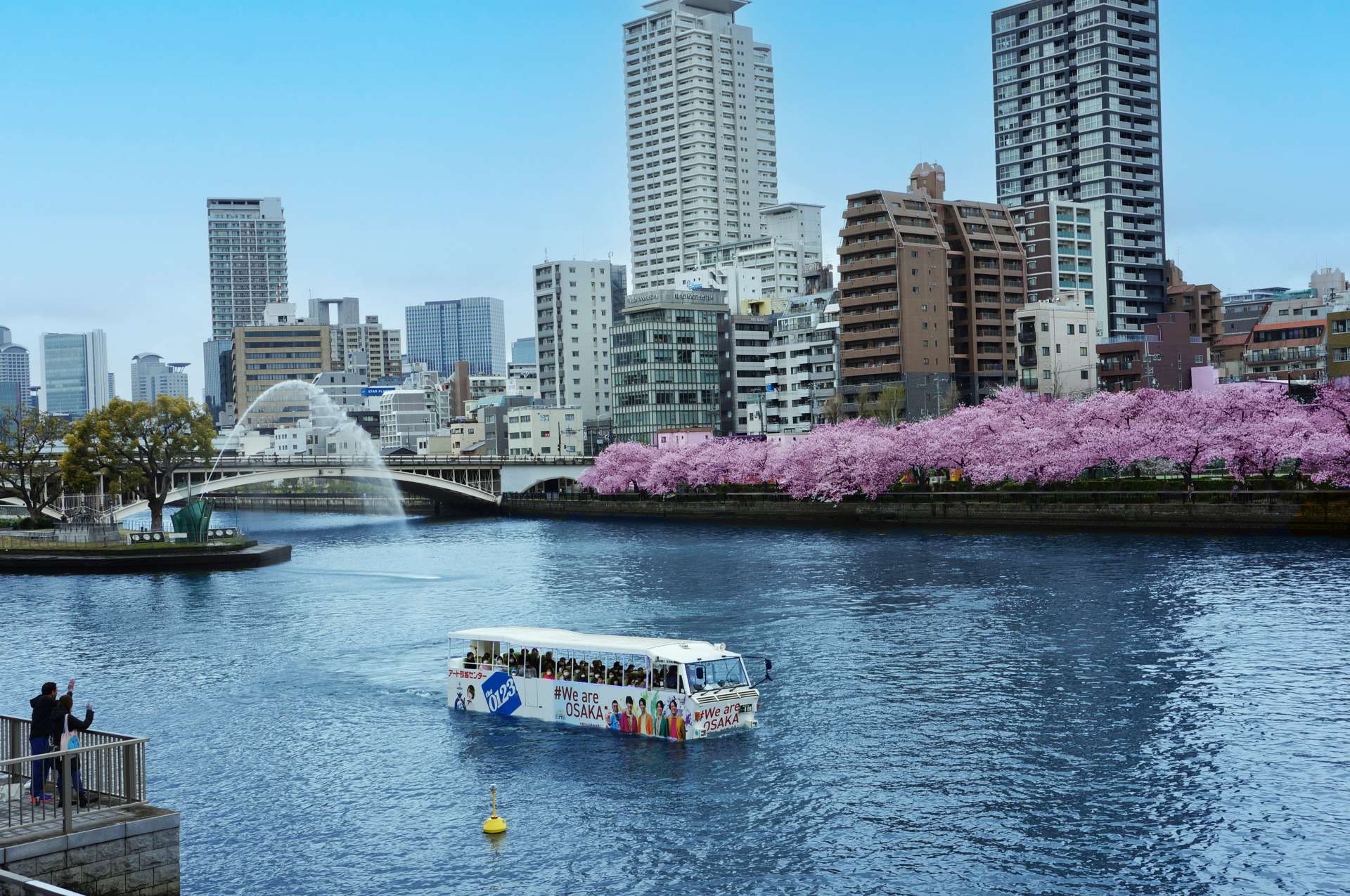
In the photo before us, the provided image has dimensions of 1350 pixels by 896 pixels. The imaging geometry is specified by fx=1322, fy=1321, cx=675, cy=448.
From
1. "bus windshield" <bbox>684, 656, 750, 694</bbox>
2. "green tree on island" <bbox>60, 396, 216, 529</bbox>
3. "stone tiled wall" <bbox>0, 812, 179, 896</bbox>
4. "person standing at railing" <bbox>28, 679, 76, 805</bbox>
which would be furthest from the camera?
"green tree on island" <bbox>60, 396, 216, 529</bbox>

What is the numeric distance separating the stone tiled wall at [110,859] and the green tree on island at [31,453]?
84.1 meters

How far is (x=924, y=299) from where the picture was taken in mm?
144500

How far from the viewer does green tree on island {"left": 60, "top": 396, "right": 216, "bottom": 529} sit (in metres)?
92.9

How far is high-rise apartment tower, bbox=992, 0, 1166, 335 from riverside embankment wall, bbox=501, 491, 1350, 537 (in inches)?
3170

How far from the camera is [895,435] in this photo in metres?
106

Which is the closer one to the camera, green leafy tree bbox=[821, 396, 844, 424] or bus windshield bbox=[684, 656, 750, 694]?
bus windshield bbox=[684, 656, 750, 694]

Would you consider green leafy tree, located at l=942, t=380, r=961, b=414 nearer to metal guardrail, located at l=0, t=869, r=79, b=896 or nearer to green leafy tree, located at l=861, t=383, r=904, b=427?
green leafy tree, located at l=861, t=383, r=904, b=427

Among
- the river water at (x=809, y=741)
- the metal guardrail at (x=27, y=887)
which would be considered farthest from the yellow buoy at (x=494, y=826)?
the metal guardrail at (x=27, y=887)

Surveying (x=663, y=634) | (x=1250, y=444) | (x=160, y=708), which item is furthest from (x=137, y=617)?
(x=1250, y=444)

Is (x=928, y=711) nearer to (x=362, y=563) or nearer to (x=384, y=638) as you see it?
(x=384, y=638)

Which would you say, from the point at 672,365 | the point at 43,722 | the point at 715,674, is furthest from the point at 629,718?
the point at 672,365

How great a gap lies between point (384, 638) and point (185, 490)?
6417 cm

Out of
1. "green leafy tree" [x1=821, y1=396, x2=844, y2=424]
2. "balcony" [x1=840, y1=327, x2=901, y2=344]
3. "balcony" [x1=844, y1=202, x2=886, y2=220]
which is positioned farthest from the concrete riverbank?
"balcony" [x1=844, y1=202, x2=886, y2=220]

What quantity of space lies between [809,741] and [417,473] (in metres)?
114
